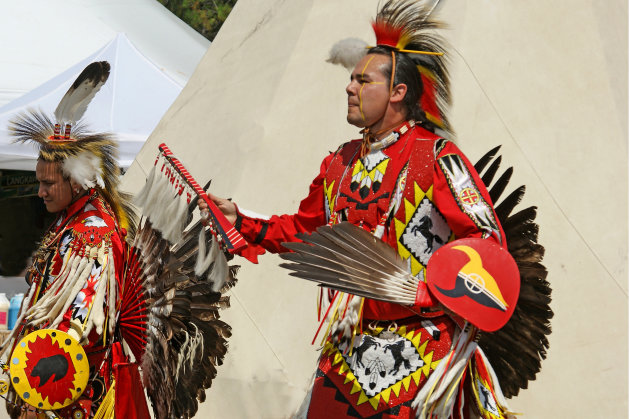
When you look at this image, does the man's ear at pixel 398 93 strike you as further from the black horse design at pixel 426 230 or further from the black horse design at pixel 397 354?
the black horse design at pixel 397 354

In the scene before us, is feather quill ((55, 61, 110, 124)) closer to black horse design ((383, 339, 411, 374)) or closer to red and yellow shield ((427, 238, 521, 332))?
black horse design ((383, 339, 411, 374))

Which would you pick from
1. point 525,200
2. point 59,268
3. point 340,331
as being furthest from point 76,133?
point 525,200

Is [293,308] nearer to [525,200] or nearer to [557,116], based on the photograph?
Answer: [525,200]

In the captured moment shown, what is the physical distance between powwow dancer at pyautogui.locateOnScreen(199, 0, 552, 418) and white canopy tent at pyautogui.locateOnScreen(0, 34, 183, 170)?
467 cm

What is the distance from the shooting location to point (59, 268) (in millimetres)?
3410

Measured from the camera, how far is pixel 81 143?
3.66 metres

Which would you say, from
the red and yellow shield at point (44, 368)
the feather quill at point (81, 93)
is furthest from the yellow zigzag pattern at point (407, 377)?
the feather quill at point (81, 93)

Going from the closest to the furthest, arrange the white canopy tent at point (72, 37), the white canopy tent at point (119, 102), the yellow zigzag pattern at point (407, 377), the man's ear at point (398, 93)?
the yellow zigzag pattern at point (407, 377), the man's ear at point (398, 93), the white canopy tent at point (119, 102), the white canopy tent at point (72, 37)

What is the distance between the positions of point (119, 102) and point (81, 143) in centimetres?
453

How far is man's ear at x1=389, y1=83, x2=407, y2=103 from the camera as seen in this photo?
2641mm

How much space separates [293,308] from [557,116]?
5.33 feet

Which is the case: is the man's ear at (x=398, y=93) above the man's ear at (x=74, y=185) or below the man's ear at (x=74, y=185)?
above

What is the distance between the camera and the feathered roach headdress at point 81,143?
3566 millimetres

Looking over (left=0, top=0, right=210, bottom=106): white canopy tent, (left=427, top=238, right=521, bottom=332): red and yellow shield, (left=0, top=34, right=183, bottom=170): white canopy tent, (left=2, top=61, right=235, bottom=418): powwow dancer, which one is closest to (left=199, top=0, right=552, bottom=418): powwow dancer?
(left=427, top=238, right=521, bottom=332): red and yellow shield
